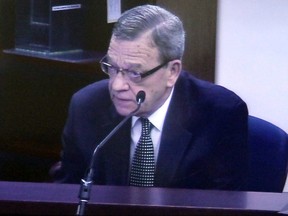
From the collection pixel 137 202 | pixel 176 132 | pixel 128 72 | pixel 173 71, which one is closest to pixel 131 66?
pixel 128 72

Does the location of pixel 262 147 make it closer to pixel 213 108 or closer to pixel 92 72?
pixel 213 108

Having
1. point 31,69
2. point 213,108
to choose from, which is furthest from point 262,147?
point 31,69

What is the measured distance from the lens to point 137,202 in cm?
119

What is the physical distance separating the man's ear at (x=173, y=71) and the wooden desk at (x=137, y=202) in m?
0.57

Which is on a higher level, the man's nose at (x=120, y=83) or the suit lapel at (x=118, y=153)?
the man's nose at (x=120, y=83)

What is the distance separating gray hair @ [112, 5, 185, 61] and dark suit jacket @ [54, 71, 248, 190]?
182 millimetres

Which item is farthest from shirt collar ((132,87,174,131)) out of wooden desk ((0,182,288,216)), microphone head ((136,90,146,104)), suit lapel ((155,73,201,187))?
wooden desk ((0,182,288,216))

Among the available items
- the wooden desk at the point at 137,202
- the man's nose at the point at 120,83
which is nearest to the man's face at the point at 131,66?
the man's nose at the point at 120,83

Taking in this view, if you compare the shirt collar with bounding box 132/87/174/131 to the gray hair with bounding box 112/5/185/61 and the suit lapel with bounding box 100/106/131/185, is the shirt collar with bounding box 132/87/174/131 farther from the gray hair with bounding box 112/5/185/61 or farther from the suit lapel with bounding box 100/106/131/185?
the gray hair with bounding box 112/5/185/61

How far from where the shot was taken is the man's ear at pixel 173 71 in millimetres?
1788

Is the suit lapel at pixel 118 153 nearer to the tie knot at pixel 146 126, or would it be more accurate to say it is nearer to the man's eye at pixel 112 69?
the tie knot at pixel 146 126

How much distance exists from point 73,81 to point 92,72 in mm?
387

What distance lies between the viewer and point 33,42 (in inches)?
117

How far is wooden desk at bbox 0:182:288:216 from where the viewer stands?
3.84 feet
